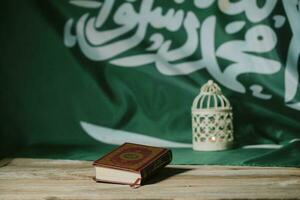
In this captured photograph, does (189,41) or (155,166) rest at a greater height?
(189,41)

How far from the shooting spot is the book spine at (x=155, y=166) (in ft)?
4.42

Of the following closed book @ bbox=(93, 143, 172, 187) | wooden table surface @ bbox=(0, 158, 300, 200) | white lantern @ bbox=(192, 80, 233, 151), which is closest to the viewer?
wooden table surface @ bbox=(0, 158, 300, 200)

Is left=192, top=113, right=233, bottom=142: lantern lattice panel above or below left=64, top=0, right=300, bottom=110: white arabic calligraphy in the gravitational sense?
below

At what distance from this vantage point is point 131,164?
136cm

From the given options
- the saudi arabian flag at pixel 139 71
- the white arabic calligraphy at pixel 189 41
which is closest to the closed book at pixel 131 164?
the saudi arabian flag at pixel 139 71

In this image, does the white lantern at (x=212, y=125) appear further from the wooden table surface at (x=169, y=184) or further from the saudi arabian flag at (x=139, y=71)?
the wooden table surface at (x=169, y=184)

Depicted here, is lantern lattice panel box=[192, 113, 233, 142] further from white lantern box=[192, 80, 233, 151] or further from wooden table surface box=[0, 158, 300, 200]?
wooden table surface box=[0, 158, 300, 200]

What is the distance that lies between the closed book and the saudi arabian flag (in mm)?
385

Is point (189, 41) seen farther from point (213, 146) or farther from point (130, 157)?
point (130, 157)

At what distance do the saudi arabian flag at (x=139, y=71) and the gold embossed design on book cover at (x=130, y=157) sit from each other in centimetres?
37

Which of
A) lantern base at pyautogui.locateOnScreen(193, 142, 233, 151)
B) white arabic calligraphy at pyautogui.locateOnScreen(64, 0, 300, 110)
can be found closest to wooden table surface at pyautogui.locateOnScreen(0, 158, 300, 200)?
lantern base at pyautogui.locateOnScreen(193, 142, 233, 151)

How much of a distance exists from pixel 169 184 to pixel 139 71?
33.1 inches

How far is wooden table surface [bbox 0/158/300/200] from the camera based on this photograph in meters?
1.24

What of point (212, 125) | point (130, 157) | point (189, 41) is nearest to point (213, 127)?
point (212, 125)
